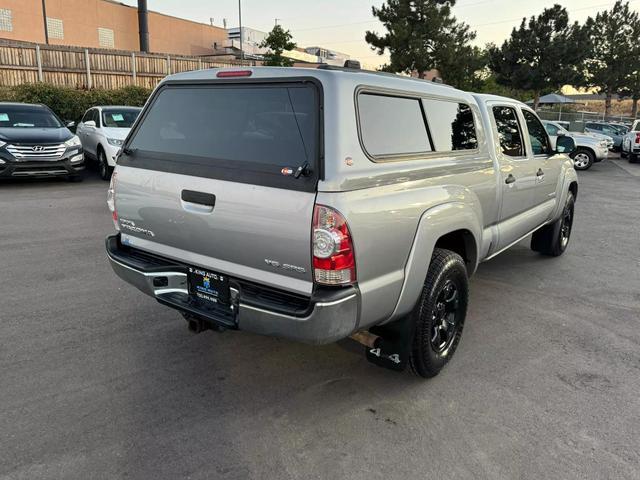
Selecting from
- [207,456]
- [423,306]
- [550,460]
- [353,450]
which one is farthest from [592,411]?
[207,456]

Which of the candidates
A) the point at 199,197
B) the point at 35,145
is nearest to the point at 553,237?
the point at 199,197

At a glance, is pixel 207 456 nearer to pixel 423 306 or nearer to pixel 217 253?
pixel 217 253

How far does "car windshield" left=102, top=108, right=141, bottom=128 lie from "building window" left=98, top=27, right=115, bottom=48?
125 feet

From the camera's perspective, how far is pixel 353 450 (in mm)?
2674

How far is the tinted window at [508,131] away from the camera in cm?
448

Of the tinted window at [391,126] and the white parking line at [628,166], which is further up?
the tinted window at [391,126]

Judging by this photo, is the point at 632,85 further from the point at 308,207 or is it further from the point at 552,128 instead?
the point at 308,207

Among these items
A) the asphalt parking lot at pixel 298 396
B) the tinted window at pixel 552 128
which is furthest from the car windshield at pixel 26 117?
the tinted window at pixel 552 128

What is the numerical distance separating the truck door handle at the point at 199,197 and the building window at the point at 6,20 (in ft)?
149

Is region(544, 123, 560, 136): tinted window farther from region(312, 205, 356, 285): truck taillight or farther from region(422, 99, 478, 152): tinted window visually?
region(312, 205, 356, 285): truck taillight

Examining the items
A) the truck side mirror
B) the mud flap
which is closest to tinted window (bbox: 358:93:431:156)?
the mud flap

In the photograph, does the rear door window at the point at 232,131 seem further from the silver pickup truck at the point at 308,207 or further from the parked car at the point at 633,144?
the parked car at the point at 633,144

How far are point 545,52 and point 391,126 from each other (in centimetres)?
3306

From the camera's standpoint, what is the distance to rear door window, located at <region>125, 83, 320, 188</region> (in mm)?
2668
